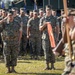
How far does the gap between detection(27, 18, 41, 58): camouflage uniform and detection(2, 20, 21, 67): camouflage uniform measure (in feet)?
13.8

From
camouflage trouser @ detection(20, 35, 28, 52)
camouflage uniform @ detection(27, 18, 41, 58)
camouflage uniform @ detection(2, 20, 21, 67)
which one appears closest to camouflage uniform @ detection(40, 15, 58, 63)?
camouflage uniform @ detection(2, 20, 21, 67)

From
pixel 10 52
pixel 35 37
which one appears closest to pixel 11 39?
pixel 10 52

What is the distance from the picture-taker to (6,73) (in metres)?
13.4

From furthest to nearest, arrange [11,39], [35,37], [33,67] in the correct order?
[35,37], [33,67], [11,39]

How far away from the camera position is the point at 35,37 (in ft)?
58.5

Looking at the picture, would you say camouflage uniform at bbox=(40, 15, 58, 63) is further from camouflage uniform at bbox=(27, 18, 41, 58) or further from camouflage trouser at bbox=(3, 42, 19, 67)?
camouflage uniform at bbox=(27, 18, 41, 58)

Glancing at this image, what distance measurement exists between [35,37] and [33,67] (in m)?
3.18

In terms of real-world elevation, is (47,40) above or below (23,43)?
above

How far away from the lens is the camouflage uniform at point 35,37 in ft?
56.8

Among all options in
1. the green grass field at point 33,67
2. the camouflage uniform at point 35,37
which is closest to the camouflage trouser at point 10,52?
the green grass field at point 33,67

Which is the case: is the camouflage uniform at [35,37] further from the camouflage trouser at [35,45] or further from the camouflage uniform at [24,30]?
the camouflage uniform at [24,30]

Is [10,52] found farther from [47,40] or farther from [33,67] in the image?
[33,67]

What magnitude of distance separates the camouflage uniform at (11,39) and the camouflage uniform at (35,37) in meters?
4.21

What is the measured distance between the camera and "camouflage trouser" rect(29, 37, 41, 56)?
17859 mm
